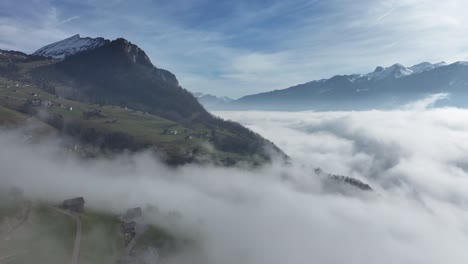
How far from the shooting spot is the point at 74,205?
424ft

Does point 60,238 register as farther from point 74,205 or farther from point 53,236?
point 74,205

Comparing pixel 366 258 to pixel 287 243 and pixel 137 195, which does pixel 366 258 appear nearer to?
pixel 287 243

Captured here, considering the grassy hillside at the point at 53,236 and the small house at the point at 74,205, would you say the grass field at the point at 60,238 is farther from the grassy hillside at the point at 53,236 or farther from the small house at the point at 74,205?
the small house at the point at 74,205

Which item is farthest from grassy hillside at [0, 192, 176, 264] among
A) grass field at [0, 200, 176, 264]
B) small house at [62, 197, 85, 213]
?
small house at [62, 197, 85, 213]

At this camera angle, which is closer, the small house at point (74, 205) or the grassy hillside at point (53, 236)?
the grassy hillside at point (53, 236)

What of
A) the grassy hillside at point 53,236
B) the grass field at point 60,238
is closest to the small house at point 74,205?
the grassy hillside at point 53,236

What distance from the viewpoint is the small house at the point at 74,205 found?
128250mm

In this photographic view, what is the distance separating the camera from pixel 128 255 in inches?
4532

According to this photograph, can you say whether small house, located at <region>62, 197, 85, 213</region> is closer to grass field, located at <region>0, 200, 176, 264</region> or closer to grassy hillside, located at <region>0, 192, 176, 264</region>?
grassy hillside, located at <region>0, 192, 176, 264</region>

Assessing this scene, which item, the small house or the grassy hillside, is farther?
the small house

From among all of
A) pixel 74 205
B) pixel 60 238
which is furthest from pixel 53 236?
pixel 74 205

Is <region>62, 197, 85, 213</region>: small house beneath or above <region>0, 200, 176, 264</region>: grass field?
above

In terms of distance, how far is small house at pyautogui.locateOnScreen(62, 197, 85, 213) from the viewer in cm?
12825

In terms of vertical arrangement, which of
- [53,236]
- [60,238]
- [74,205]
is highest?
[74,205]
